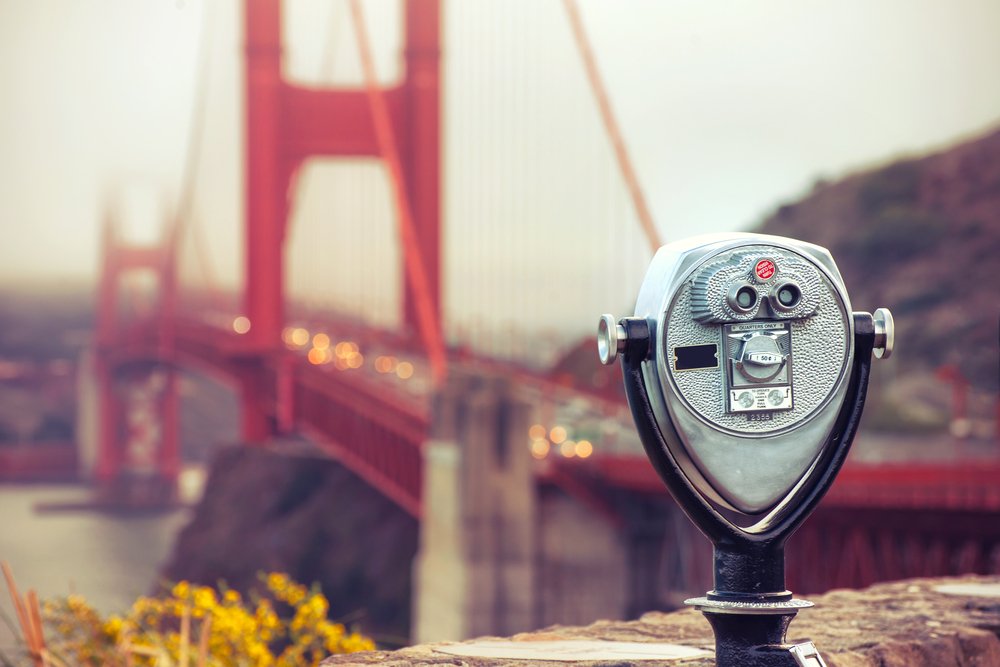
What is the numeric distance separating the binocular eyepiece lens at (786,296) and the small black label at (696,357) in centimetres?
12

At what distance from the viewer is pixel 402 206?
101 feet

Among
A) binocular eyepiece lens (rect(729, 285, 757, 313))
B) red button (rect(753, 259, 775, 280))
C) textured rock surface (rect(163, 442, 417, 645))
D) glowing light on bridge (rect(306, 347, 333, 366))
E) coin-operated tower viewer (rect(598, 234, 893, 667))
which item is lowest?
textured rock surface (rect(163, 442, 417, 645))

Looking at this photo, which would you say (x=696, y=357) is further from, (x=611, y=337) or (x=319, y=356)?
(x=319, y=356)

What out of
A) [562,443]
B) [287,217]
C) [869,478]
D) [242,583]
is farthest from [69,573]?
[869,478]

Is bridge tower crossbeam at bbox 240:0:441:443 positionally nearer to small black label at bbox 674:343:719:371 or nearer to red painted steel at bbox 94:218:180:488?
red painted steel at bbox 94:218:180:488

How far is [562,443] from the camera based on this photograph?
66.3ft

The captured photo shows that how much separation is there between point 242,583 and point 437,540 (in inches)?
658

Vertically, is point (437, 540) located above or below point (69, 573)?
above

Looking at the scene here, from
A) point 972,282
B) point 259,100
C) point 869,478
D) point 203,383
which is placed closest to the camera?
point 869,478

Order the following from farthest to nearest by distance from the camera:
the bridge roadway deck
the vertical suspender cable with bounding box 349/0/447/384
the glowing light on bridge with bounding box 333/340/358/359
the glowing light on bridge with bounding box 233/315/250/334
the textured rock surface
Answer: the glowing light on bridge with bounding box 233/315/250/334, the textured rock surface, the glowing light on bridge with bounding box 333/340/358/359, the vertical suspender cable with bounding box 349/0/447/384, the bridge roadway deck

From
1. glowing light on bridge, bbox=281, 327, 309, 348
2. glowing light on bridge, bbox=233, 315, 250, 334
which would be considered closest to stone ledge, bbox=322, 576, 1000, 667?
glowing light on bridge, bbox=281, 327, 309, 348

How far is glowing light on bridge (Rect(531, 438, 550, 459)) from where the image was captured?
19.5 metres

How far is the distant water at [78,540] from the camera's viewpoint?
135ft

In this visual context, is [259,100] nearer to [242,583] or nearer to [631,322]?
[242,583]
